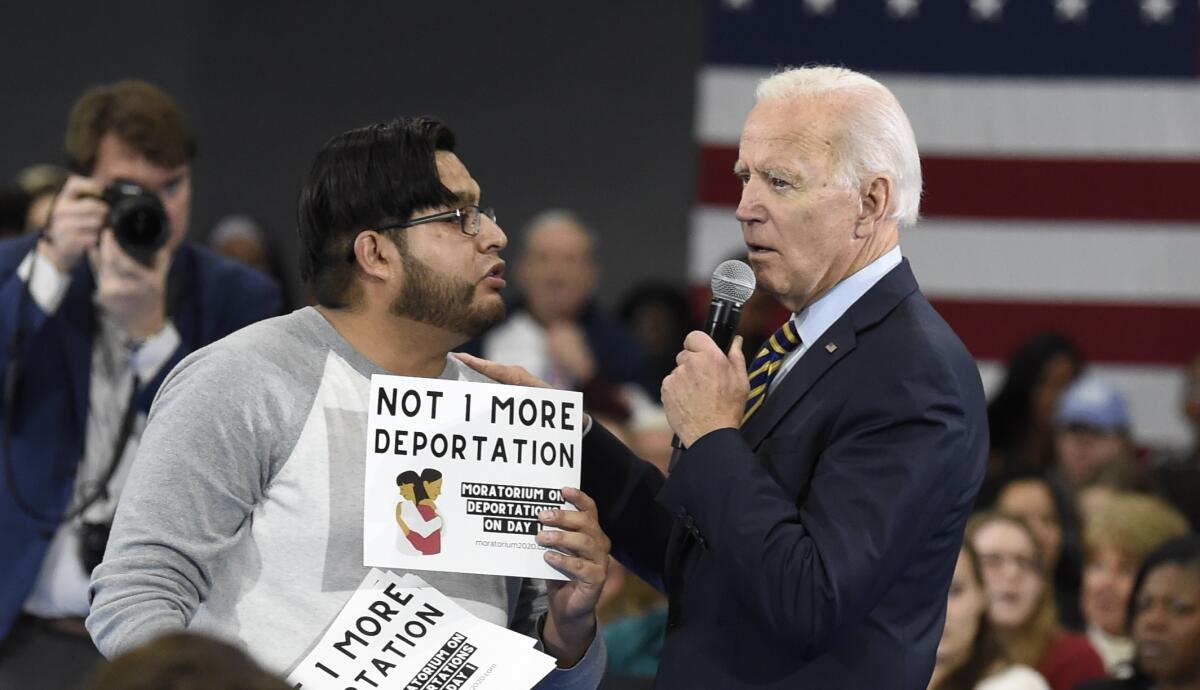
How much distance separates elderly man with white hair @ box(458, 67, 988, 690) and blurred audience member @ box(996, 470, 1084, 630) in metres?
2.64

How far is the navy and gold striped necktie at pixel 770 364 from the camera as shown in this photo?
91.0 inches

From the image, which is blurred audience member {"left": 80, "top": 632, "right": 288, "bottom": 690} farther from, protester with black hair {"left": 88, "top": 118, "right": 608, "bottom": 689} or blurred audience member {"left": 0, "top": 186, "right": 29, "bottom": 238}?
blurred audience member {"left": 0, "top": 186, "right": 29, "bottom": 238}

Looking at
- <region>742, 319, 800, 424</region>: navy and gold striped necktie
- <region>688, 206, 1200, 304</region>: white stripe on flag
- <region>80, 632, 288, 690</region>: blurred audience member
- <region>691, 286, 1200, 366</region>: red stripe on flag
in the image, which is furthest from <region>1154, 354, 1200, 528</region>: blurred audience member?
<region>80, 632, 288, 690</region>: blurred audience member

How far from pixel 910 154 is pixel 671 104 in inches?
206

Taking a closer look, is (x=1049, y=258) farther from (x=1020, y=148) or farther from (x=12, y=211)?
(x=12, y=211)

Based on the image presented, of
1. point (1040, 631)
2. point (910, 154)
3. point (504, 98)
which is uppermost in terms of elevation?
point (910, 154)

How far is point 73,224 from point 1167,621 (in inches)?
97.0

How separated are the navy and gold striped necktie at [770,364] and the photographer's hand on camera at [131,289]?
1321 mm

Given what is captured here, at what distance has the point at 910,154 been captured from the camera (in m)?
2.27

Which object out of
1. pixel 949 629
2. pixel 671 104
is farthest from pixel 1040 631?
pixel 671 104

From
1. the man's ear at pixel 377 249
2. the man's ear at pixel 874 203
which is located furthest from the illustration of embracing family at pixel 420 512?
the man's ear at pixel 874 203

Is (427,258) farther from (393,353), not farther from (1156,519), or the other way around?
(1156,519)

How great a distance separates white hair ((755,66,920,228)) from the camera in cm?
222

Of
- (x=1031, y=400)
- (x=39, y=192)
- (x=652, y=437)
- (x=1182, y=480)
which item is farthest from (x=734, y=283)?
(x=1031, y=400)
